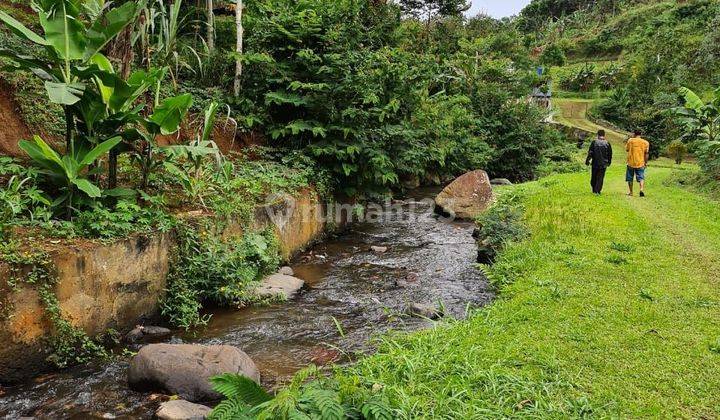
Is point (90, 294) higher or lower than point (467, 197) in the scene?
lower

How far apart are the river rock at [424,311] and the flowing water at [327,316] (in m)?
0.12

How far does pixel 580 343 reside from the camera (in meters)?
5.03

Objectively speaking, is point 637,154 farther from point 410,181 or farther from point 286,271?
point 286,271

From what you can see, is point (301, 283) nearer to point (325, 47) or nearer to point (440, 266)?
point (440, 266)

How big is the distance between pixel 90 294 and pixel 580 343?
545cm

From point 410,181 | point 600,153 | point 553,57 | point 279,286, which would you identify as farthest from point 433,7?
point 553,57

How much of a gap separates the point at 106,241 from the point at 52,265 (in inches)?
28.8

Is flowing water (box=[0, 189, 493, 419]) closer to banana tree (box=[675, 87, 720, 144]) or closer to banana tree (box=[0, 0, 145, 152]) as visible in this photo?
banana tree (box=[0, 0, 145, 152])

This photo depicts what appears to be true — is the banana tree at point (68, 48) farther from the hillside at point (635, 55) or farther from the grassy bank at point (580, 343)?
the hillside at point (635, 55)

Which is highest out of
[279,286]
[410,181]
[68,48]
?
[68,48]

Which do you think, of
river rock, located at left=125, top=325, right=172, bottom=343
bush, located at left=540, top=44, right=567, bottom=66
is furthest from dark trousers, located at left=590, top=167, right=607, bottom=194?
bush, located at left=540, top=44, right=567, bottom=66

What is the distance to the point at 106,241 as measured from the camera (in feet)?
19.4

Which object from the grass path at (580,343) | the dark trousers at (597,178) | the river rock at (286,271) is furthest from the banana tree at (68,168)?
the dark trousers at (597,178)

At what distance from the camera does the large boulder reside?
581 inches
